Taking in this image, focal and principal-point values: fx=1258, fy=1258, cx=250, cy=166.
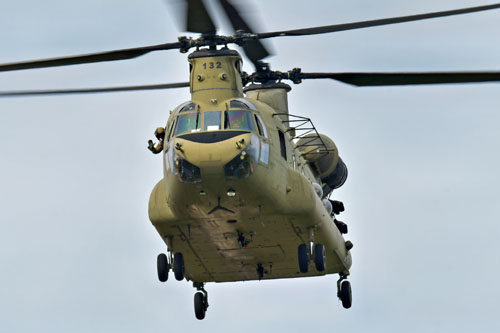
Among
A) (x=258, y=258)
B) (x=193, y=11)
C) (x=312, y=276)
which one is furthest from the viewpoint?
(x=312, y=276)

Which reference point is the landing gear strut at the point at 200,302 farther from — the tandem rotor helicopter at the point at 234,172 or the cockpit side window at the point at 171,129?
the cockpit side window at the point at 171,129

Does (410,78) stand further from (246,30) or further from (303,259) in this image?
(303,259)

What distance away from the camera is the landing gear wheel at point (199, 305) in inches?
1441

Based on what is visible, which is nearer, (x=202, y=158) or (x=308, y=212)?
(x=202, y=158)

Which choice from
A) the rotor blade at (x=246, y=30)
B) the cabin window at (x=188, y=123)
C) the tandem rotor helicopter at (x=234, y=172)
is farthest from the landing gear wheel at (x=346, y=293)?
the cabin window at (x=188, y=123)

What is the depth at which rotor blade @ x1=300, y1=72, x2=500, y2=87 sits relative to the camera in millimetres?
28969

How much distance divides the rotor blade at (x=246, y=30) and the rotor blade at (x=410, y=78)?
2.46 m

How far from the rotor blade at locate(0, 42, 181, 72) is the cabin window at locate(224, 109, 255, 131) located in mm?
2465

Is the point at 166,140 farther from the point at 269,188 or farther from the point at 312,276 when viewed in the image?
the point at 312,276

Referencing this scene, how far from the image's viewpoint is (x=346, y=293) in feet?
121

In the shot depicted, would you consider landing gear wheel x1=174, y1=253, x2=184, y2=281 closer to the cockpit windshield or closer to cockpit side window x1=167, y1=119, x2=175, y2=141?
cockpit side window x1=167, y1=119, x2=175, y2=141

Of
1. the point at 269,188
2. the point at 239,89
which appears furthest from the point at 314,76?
the point at 269,188

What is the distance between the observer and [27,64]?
30.5 metres

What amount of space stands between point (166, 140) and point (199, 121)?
1.22 metres
